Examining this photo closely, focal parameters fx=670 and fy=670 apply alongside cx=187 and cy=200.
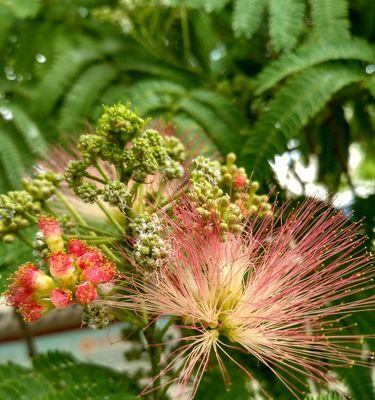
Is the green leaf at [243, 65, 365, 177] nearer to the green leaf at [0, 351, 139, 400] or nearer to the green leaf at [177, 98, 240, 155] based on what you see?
the green leaf at [177, 98, 240, 155]

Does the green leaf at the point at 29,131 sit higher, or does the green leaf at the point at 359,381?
the green leaf at the point at 29,131

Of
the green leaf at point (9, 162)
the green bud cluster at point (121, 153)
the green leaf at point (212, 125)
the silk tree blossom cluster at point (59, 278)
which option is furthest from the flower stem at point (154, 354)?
the green leaf at point (9, 162)

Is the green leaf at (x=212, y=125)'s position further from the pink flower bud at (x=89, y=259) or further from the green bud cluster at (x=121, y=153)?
the pink flower bud at (x=89, y=259)

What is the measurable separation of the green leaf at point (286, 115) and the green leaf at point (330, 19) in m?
0.20

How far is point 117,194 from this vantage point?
1.39 m

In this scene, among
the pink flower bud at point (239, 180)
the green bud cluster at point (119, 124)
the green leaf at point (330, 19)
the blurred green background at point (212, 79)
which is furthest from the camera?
the green leaf at point (330, 19)

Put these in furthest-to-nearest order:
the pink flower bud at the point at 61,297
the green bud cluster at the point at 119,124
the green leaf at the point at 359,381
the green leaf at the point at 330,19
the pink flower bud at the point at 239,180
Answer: the green leaf at the point at 330,19 → the green leaf at the point at 359,381 → the pink flower bud at the point at 239,180 → the green bud cluster at the point at 119,124 → the pink flower bud at the point at 61,297

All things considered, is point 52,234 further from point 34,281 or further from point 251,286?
point 251,286

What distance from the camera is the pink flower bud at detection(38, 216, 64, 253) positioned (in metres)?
1.37

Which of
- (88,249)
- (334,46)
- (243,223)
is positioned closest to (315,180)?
(334,46)

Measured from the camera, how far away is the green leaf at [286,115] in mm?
1732

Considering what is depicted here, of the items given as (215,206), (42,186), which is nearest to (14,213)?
(42,186)

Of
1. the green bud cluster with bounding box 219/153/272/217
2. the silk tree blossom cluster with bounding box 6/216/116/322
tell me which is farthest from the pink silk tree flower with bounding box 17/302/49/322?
the green bud cluster with bounding box 219/153/272/217

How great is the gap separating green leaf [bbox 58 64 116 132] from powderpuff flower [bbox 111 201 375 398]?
80 centimetres
